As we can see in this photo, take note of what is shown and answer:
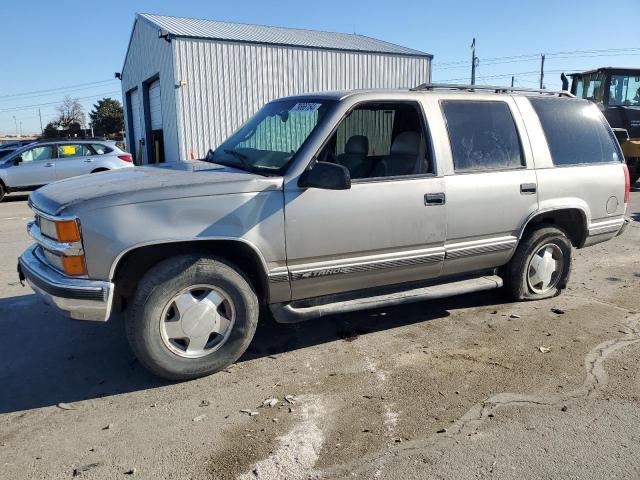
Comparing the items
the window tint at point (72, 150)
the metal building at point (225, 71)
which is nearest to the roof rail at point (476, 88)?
the window tint at point (72, 150)

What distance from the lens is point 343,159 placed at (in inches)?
171

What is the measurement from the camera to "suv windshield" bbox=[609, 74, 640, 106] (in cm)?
1408

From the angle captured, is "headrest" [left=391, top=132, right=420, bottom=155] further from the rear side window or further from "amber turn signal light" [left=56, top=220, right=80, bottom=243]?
"amber turn signal light" [left=56, top=220, right=80, bottom=243]

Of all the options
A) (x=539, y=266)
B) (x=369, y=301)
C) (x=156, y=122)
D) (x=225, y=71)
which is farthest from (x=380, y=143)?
(x=156, y=122)

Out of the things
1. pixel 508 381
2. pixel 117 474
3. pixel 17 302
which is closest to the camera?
pixel 117 474

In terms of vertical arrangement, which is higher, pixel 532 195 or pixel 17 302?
pixel 532 195

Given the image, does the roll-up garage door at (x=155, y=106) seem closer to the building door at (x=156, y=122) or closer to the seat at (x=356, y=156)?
the building door at (x=156, y=122)

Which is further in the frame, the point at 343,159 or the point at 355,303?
the point at 343,159

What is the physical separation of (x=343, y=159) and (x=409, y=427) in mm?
2213

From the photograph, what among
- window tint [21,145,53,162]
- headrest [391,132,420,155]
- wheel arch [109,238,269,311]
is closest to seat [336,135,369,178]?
headrest [391,132,420,155]

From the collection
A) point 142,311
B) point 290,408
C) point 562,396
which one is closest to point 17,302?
point 142,311

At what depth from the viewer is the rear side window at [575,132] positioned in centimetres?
491

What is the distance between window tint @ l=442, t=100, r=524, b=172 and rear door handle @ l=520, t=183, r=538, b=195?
18 cm

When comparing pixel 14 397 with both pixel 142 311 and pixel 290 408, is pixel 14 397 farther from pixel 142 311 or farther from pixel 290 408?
pixel 290 408
